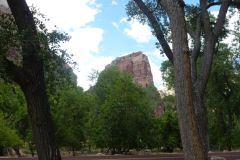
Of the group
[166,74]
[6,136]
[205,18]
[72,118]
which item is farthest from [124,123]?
[205,18]

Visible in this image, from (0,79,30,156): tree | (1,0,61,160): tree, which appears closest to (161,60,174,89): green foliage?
(0,79,30,156): tree

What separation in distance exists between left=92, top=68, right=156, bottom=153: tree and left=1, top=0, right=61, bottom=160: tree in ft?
91.5

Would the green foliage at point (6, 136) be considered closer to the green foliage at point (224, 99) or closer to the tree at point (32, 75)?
the green foliage at point (224, 99)

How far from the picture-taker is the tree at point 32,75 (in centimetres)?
973

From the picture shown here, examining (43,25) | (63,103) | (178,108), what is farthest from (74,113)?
(178,108)

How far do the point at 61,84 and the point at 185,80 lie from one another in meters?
4.28

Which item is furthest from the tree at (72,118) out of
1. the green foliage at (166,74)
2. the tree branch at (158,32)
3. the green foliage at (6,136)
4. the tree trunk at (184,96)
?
the tree trunk at (184,96)

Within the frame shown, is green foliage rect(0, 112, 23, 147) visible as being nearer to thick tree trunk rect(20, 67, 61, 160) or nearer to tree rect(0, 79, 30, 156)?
tree rect(0, 79, 30, 156)

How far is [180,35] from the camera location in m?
8.25

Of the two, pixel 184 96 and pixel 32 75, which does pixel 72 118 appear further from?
pixel 184 96

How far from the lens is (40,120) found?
9773 millimetres

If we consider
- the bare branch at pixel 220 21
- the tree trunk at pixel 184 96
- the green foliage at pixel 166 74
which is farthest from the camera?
the green foliage at pixel 166 74

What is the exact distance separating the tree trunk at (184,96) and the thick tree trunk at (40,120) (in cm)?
294

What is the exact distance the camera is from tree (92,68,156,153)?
124ft
